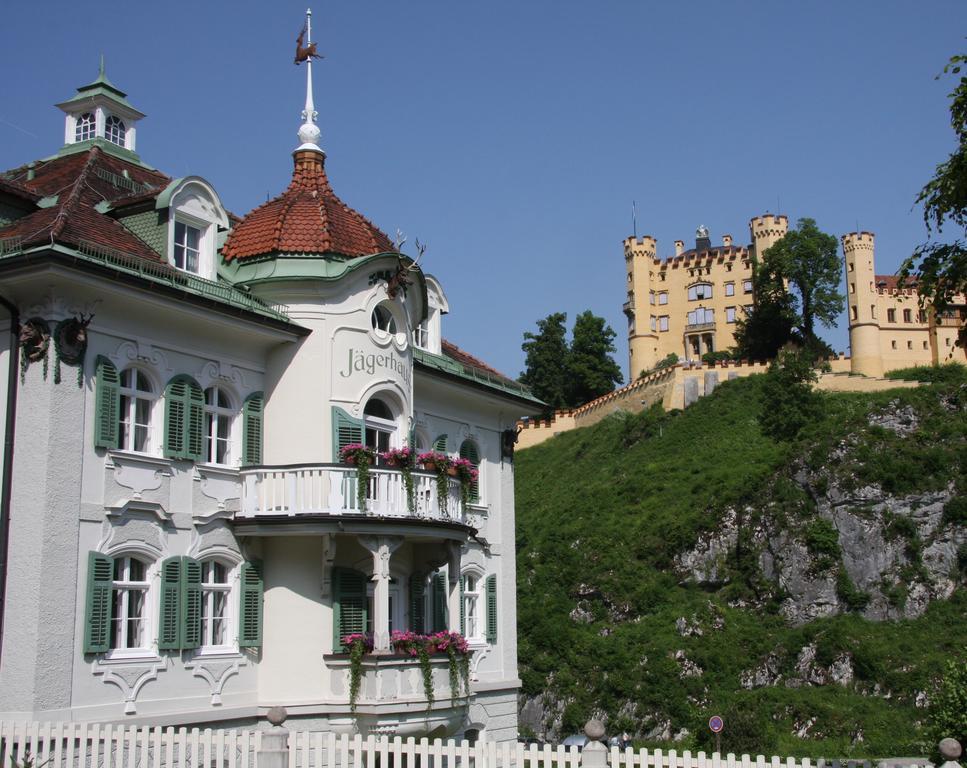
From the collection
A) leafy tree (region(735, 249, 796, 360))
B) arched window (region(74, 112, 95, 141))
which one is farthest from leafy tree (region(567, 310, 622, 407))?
arched window (region(74, 112, 95, 141))

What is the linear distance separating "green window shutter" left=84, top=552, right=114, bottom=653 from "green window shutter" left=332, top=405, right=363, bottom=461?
4893 mm

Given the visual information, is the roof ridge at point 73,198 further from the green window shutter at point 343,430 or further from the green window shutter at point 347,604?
the green window shutter at point 347,604

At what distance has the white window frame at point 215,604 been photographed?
65.6ft

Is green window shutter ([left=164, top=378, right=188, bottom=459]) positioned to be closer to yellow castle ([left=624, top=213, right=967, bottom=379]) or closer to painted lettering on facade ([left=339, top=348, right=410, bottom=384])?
painted lettering on facade ([left=339, top=348, right=410, bottom=384])

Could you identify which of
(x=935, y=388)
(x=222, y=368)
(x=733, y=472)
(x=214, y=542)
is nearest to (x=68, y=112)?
(x=222, y=368)

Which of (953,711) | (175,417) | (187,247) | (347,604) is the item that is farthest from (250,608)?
(953,711)

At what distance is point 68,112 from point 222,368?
837 cm

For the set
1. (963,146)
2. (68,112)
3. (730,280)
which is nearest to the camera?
(963,146)

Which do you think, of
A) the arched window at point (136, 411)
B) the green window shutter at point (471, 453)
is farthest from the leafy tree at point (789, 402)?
the arched window at point (136, 411)

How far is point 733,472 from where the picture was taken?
53.8 meters

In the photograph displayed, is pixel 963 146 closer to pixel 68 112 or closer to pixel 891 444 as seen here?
pixel 68 112

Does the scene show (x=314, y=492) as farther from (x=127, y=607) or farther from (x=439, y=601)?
(x=439, y=601)

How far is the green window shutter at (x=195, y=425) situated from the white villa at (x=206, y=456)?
0.04 m

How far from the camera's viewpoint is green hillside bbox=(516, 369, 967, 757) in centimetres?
3850
